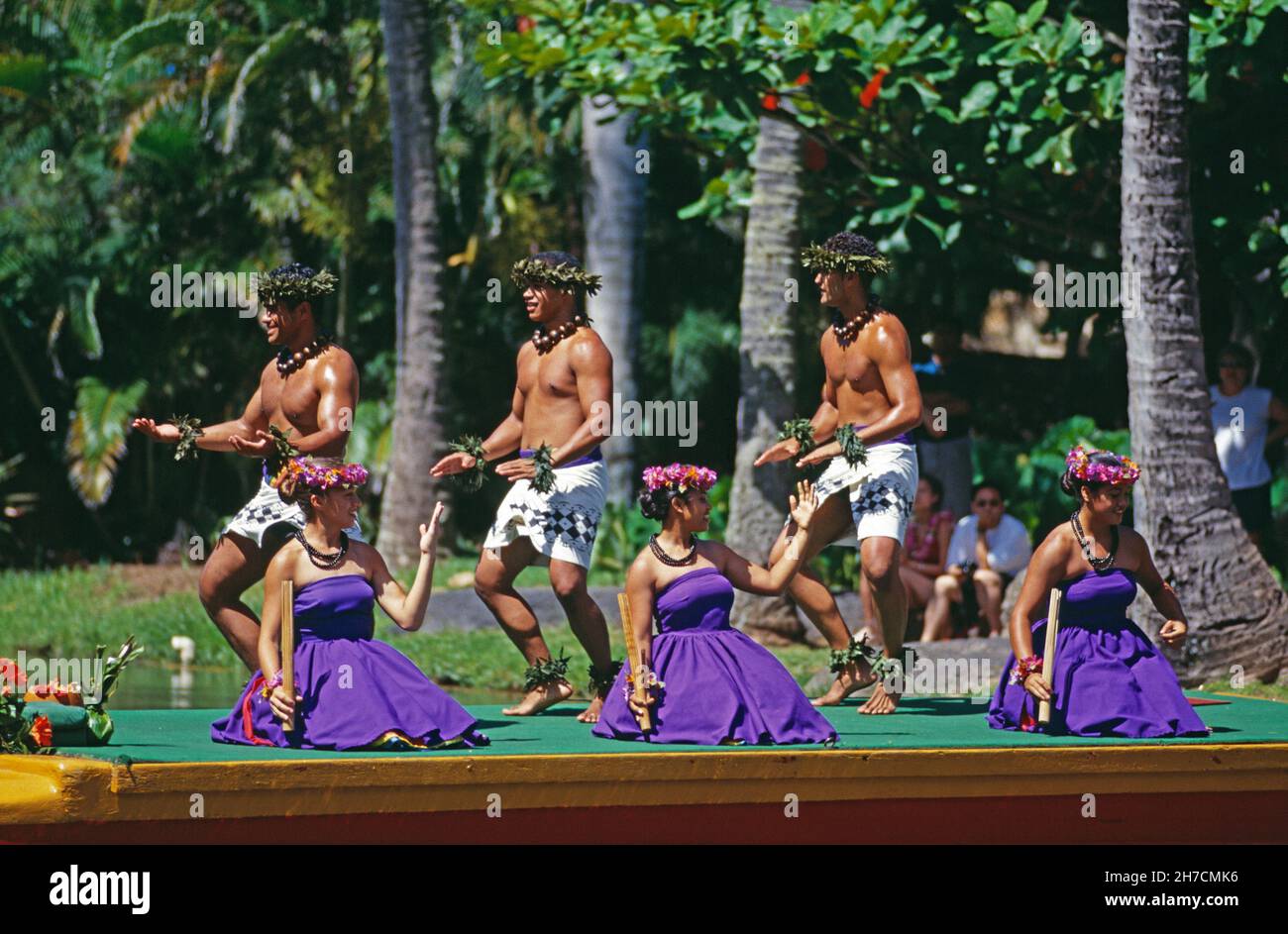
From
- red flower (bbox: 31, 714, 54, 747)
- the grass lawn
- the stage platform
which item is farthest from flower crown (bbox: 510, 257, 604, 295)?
the grass lawn

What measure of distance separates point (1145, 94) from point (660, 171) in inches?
362

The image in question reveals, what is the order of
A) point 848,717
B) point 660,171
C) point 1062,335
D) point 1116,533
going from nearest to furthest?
point 1116,533
point 848,717
point 660,171
point 1062,335

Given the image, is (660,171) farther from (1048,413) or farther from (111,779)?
(111,779)

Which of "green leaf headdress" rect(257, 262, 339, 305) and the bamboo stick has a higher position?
"green leaf headdress" rect(257, 262, 339, 305)

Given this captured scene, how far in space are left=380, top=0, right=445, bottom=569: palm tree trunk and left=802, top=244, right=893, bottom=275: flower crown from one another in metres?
8.25

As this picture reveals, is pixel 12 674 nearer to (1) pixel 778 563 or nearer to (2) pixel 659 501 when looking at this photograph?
(2) pixel 659 501

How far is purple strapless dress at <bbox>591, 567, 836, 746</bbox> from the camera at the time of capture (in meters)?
7.50

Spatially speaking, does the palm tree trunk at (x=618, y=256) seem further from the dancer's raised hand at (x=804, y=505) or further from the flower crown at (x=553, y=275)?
the dancer's raised hand at (x=804, y=505)

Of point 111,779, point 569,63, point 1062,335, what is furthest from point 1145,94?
point 1062,335

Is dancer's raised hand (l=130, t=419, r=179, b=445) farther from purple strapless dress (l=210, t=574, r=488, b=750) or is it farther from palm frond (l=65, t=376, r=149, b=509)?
palm frond (l=65, t=376, r=149, b=509)

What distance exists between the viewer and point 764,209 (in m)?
13.6

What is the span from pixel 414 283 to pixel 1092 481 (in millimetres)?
9671

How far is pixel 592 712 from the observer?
853cm

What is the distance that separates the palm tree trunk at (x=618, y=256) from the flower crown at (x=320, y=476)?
9465 mm
